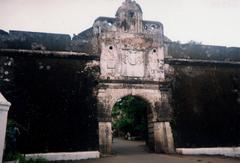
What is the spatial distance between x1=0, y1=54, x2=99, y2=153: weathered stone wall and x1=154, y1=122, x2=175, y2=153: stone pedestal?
7.12 feet

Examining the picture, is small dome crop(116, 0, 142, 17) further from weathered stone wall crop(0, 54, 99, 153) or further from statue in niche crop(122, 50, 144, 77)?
weathered stone wall crop(0, 54, 99, 153)

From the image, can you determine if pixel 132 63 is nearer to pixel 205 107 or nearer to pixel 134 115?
pixel 205 107

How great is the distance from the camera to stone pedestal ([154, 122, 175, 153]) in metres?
8.87

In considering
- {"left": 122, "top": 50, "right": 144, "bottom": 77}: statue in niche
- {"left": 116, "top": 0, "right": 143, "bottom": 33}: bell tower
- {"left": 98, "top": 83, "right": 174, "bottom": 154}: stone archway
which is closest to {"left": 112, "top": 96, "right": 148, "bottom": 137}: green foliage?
{"left": 98, "top": 83, "right": 174, "bottom": 154}: stone archway

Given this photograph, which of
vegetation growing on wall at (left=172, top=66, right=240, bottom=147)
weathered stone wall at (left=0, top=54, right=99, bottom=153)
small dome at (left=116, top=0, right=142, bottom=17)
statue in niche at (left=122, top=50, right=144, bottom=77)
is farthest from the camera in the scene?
small dome at (left=116, top=0, right=142, bottom=17)

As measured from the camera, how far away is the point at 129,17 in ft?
32.4

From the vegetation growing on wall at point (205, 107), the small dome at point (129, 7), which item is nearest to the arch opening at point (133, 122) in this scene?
the vegetation growing on wall at point (205, 107)

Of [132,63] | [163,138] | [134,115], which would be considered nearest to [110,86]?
[132,63]

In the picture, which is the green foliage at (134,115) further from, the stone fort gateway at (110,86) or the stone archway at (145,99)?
the stone fort gateway at (110,86)

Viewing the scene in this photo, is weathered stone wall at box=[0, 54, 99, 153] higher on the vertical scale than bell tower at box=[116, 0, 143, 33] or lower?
lower

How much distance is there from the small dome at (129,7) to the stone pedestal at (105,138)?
14.0 ft

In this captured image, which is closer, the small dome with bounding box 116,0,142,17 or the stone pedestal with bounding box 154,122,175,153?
the stone pedestal with bounding box 154,122,175,153

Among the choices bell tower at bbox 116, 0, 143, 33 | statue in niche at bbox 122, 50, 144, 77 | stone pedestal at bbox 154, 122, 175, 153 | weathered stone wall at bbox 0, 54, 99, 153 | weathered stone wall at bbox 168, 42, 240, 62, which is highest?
bell tower at bbox 116, 0, 143, 33

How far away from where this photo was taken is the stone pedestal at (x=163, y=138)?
29.1ft
